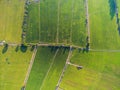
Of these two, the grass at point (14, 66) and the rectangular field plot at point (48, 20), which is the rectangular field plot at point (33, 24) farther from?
the grass at point (14, 66)

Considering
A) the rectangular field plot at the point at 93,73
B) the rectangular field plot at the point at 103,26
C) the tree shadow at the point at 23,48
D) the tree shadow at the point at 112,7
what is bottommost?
the rectangular field plot at the point at 93,73

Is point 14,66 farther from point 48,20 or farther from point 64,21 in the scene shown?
point 64,21

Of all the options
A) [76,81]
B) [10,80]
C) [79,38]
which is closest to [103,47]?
[79,38]

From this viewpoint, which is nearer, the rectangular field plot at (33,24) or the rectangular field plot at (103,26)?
the rectangular field plot at (33,24)

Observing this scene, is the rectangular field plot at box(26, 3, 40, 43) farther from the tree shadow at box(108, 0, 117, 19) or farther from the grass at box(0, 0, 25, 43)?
the tree shadow at box(108, 0, 117, 19)

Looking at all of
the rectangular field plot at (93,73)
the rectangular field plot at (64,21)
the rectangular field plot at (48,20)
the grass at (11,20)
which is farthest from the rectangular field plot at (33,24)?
the rectangular field plot at (93,73)

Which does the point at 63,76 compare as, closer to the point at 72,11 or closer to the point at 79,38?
the point at 79,38

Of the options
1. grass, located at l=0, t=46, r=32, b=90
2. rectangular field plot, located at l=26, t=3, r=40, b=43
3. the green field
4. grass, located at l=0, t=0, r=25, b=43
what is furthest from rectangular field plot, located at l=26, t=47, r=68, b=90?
grass, located at l=0, t=0, r=25, b=43
